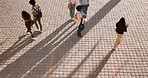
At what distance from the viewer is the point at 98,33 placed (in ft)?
36.7

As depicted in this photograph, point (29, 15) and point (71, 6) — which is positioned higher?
point (29, 15)

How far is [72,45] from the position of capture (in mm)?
10500

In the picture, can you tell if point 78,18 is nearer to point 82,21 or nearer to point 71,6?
point 82,21

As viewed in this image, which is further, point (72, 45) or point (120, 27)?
point (72, 45)

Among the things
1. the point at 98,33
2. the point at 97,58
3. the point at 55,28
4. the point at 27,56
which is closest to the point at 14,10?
the point at 55,28

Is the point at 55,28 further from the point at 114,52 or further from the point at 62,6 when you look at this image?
the point at 114,52

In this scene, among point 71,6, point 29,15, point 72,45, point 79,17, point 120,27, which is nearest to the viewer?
point 120,27

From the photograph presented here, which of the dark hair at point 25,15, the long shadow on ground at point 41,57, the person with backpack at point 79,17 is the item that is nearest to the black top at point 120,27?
the person with backpack at point 79,17

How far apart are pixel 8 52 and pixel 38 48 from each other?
1.30 metres

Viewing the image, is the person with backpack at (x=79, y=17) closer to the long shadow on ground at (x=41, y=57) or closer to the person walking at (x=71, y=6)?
the long shadow on ground at (x=41, y=57)

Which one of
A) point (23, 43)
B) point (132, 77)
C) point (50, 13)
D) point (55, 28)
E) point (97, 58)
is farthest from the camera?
point (50, 13)

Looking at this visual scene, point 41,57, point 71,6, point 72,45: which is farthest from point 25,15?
point 71,6

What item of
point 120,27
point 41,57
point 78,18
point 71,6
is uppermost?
point 71,6

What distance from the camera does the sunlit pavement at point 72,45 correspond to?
30.5 feet
